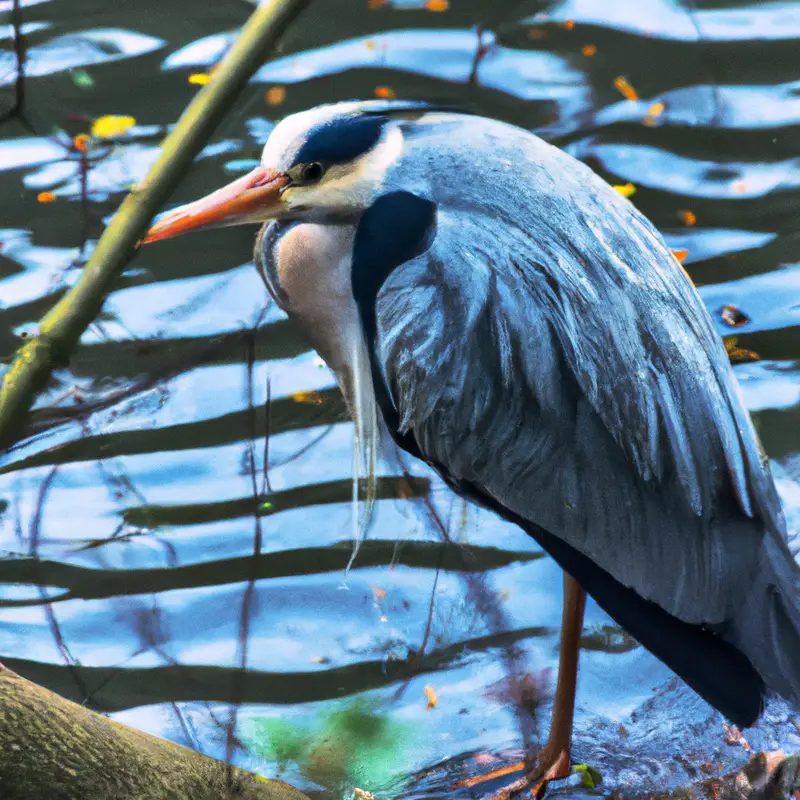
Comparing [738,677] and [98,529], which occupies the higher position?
[738,677]

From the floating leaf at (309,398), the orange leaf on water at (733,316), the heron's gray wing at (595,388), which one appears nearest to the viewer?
the heron's gray wing at (595,388)

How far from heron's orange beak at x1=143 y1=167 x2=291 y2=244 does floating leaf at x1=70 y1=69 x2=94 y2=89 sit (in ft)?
9.64

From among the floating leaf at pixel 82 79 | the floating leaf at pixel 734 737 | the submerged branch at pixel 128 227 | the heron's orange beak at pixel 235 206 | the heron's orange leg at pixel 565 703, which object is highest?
the submerged branch at pixel 128 227

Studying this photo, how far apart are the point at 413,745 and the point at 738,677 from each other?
822 millimetres

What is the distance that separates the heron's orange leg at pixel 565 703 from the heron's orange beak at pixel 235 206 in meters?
0.96

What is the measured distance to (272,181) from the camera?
219 cm

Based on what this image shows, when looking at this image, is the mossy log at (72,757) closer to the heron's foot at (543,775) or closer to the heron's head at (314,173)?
the heron's head at (314,173)

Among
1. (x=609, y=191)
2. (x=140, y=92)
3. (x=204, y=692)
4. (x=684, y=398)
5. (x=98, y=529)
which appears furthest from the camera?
(x=140, y=92)

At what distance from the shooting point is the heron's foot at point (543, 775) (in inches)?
96.0

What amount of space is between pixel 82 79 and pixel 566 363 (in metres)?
3.45

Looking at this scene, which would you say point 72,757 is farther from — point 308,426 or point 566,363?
point 308,426

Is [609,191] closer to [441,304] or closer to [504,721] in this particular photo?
[441,304]

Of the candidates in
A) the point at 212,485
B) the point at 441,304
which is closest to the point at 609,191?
the point at 441,304

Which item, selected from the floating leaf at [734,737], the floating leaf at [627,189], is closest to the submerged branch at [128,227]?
the floating leaf at [734,737]
